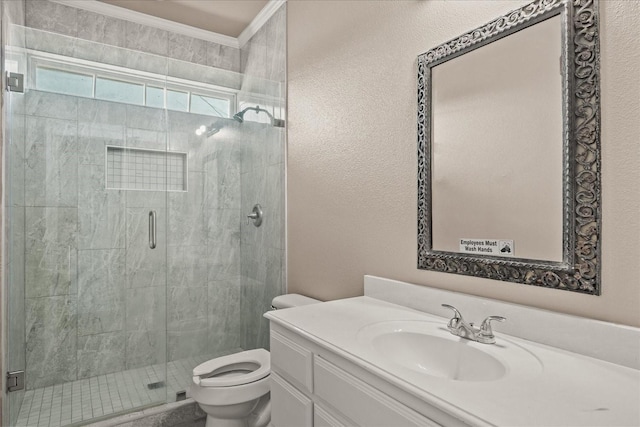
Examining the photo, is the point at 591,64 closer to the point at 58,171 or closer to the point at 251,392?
the point at 251,392

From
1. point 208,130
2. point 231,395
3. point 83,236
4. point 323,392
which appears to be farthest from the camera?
point 208,130

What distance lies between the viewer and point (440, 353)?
1083 millimetres

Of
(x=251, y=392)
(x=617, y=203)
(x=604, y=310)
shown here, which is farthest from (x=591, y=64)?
(x=251, y=392)

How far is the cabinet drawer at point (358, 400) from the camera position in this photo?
0.80m

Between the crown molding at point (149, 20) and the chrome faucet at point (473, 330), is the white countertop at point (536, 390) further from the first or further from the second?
the crown molding at point (149, 20)

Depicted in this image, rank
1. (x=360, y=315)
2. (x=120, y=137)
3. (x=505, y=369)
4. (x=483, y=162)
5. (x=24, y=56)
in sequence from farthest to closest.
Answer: (x=120, y=137) → (x=24, y=56) → (x=360, y=315) → (x=483, y=162) → (x=505, y=369)

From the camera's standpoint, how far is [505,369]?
86cm

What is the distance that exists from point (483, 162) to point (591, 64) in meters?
0.37

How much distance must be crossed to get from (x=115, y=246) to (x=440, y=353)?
1962 millimetres

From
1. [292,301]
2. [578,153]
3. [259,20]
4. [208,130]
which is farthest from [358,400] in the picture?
[259,20]

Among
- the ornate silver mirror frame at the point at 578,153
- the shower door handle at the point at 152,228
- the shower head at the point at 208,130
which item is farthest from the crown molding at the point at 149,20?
the ornate silver mirror frame at the point at 578,153

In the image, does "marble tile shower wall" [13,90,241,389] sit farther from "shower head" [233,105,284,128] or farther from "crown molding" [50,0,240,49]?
A: "crown molding" [50,0,240,49]

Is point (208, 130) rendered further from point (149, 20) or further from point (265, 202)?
point (149, 20)

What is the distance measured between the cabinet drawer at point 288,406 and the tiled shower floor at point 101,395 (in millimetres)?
1181
